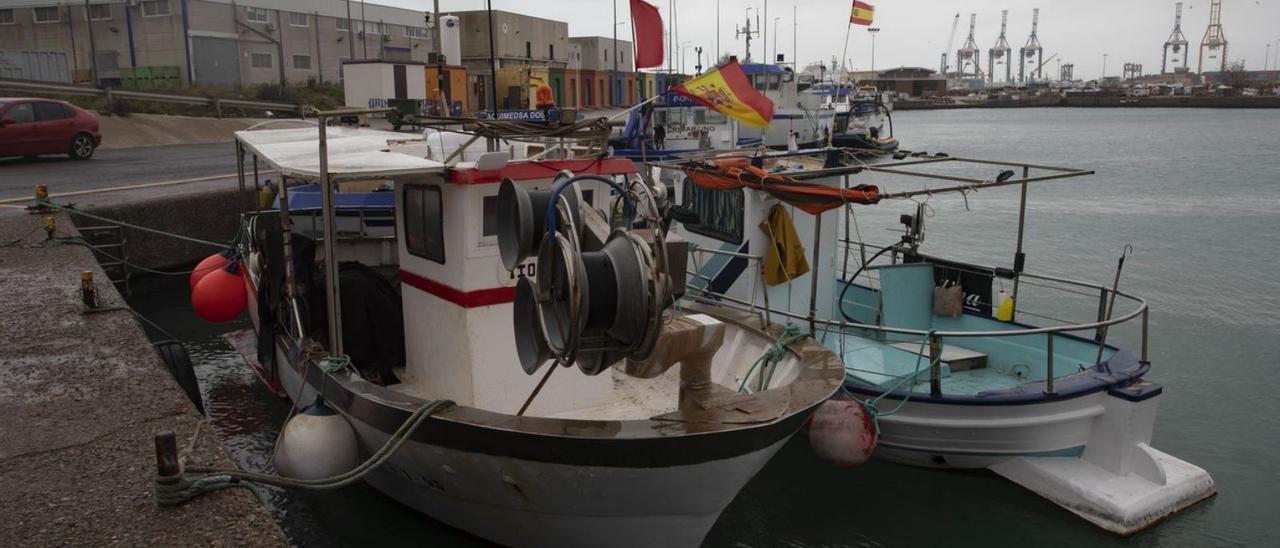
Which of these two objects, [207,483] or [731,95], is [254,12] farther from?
[207,483]

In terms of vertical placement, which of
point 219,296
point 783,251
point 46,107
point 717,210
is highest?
point 46,107

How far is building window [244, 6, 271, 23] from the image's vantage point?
1714 inches

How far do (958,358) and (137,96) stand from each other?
30.7 meters

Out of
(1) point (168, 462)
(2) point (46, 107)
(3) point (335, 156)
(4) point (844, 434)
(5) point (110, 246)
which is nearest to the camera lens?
(1) point (168, 462)

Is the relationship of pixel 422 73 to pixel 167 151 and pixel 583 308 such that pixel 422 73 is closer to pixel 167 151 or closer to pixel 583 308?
pixel 167 151

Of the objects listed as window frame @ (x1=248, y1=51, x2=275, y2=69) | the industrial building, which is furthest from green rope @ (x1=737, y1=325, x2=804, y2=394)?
window frame @ (x1=248, y1=51, x2=275, y2=69)

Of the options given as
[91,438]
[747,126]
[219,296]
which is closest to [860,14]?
[219,296]

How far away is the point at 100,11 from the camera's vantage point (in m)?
43.0

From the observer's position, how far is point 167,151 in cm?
2650

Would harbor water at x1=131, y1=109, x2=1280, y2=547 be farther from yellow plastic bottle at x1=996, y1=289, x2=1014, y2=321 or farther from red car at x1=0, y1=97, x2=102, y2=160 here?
red car at x1=0, y1=97, x2=102, y2=160

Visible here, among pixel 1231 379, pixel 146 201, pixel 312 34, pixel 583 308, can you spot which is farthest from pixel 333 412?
pixel 312 34

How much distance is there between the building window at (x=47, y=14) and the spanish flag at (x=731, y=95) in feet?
153

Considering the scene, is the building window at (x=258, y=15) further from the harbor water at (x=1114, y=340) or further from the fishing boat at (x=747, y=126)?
the harbor water at (x=1114, y=340)

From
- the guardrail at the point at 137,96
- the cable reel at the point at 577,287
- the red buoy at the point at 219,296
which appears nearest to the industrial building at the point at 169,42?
the guardrail at the point at 137,96
